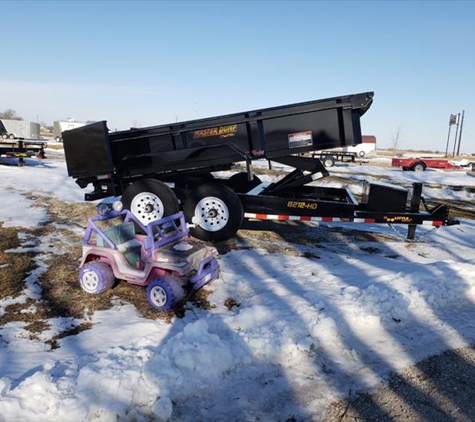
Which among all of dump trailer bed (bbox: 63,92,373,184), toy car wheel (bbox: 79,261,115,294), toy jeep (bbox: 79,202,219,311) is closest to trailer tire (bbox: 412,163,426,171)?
dump trailer bed (bbox: 63,92,373,184)

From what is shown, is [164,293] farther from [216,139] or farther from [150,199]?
[216,139]

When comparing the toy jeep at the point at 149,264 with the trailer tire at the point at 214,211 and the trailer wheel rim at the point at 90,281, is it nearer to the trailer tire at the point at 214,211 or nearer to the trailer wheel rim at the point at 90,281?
the trailer wheel rim at the point at 90,281

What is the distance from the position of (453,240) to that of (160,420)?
782cm

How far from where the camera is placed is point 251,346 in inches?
148

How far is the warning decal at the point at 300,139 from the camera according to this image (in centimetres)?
717

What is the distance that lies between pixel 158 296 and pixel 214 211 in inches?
119

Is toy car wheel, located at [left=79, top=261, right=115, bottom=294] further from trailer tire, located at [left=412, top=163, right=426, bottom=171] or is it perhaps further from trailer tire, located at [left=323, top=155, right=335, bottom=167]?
trailer tire, located at [left=412, top=163, right=426, bottom=171]

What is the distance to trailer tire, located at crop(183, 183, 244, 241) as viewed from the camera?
7.19m

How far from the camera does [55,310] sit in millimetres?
4500

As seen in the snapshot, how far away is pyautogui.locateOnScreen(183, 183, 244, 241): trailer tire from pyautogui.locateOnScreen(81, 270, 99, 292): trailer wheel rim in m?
2.61

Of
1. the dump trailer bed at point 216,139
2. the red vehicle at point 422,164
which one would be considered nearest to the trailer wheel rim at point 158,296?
the dump trailer bed at point 216,139

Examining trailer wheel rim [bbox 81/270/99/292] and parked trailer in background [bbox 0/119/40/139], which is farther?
parked trailer in background [bbox 0/119/40/139]

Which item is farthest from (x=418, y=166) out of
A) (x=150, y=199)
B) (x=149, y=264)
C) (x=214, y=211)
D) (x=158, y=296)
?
(x=158, y=296)

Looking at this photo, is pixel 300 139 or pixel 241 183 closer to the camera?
pixel 300 139
